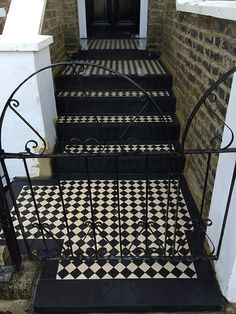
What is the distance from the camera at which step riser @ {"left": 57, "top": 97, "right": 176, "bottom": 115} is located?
120 inches

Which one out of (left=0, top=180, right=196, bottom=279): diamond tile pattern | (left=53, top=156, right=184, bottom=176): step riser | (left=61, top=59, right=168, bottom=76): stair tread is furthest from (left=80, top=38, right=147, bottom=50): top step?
(left=0, top=180, right=196, bottom=279): diamond tile pattern

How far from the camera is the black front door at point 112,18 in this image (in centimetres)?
465

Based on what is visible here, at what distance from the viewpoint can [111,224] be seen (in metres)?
2.13

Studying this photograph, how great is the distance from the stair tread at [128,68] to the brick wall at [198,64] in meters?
0.20

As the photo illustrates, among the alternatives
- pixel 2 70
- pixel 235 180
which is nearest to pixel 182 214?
pixel 235 180

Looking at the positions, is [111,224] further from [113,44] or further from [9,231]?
[113,44]

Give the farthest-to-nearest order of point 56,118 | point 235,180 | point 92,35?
point 92,35 → point 56,118 → point 235,180

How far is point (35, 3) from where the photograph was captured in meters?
2.55

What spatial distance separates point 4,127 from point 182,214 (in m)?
1.64

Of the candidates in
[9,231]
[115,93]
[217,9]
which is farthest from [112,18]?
[9,231]

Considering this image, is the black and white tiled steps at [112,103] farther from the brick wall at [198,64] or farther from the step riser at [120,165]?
the step riser at [120,165]

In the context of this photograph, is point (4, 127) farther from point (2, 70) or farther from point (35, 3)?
point (35, 3)

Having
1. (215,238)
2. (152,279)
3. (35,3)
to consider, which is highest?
(35,3)

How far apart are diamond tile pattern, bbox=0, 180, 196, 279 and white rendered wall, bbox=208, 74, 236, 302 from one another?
0.75 ft
